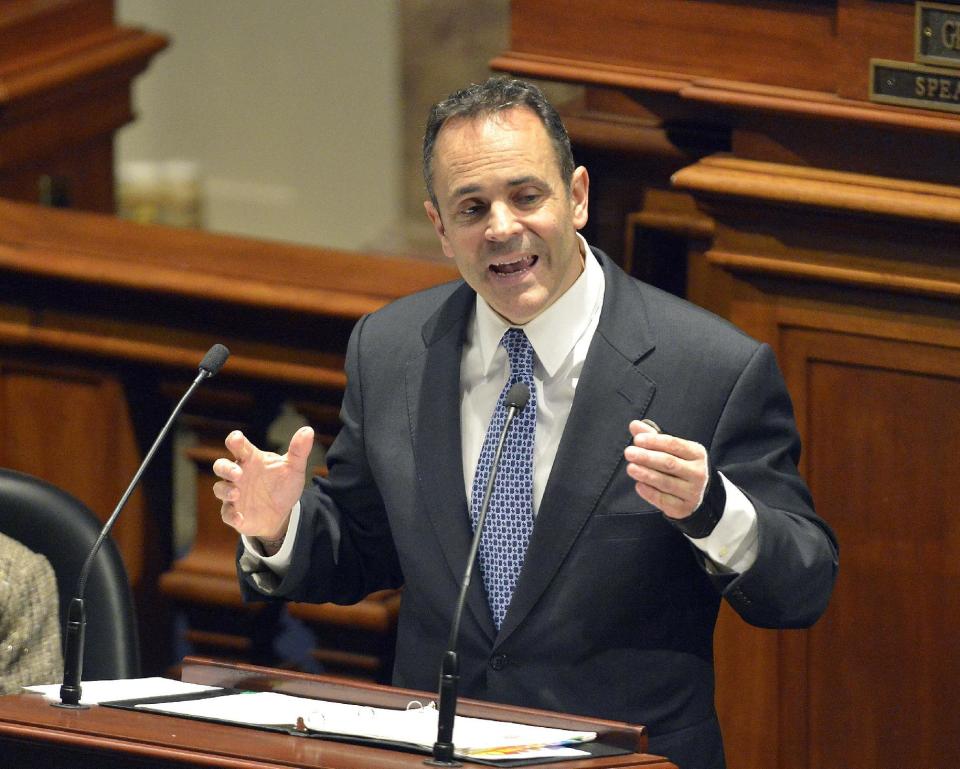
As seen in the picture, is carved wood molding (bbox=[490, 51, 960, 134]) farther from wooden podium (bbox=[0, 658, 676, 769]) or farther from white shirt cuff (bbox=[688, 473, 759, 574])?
wooden podium (bbox=[0, 658, 676, 769])

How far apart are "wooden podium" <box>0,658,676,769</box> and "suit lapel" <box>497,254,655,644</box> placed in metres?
0.27

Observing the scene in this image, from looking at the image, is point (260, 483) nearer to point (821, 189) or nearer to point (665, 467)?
point (665, 467)

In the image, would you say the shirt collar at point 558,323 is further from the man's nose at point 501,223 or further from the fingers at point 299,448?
the fingers at point 299,448

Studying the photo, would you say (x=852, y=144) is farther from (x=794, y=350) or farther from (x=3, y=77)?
(x=3, y=77)

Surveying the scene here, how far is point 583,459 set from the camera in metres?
2.51

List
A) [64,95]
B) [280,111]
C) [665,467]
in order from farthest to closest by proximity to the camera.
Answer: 1. [280,111]
2. [64,95]
3. [665,467]

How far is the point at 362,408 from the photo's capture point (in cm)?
273

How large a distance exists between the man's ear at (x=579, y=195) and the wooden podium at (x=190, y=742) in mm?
659

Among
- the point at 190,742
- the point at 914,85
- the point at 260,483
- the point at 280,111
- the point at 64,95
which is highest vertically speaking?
the point at 280,111

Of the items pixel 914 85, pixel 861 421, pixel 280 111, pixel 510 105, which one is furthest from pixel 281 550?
pixel 280 111

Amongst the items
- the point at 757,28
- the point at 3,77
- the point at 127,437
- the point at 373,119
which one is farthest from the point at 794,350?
the point at 373,119

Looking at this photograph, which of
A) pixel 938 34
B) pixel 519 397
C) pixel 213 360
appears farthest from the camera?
pixel 938 34

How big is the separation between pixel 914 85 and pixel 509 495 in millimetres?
831

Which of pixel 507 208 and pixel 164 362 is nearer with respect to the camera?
pixel 507 208
